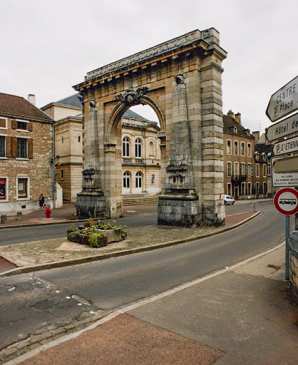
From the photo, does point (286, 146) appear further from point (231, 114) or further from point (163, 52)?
point (231, 114)

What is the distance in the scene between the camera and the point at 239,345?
4027 mm

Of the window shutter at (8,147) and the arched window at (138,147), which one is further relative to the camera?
the arched window at (138,147)

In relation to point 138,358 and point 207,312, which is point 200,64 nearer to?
point 207,312

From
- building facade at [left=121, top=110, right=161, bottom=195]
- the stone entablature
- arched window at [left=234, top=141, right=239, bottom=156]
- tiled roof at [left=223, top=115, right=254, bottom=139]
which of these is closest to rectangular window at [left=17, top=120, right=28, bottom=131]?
the stone entablature

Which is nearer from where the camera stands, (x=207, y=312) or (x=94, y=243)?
(x=207, y=312)

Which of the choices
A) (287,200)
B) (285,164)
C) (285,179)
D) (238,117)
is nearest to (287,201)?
(287,200)

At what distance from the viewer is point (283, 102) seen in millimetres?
5043

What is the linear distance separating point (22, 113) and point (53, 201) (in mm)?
8531

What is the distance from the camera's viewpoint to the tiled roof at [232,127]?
142 feet

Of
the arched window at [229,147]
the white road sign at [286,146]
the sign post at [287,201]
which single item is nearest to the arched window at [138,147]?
the arched window at [229,147]

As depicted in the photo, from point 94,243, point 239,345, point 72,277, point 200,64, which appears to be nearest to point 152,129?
point 200,64

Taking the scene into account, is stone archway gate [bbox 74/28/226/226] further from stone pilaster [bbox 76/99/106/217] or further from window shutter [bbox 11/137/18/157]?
window shutter [bbox 11/137/18/157]

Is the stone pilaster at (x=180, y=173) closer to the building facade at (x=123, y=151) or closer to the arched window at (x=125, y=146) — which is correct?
the building facade at (x=123, y=151)

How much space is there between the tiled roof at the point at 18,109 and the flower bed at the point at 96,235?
1789 cm
